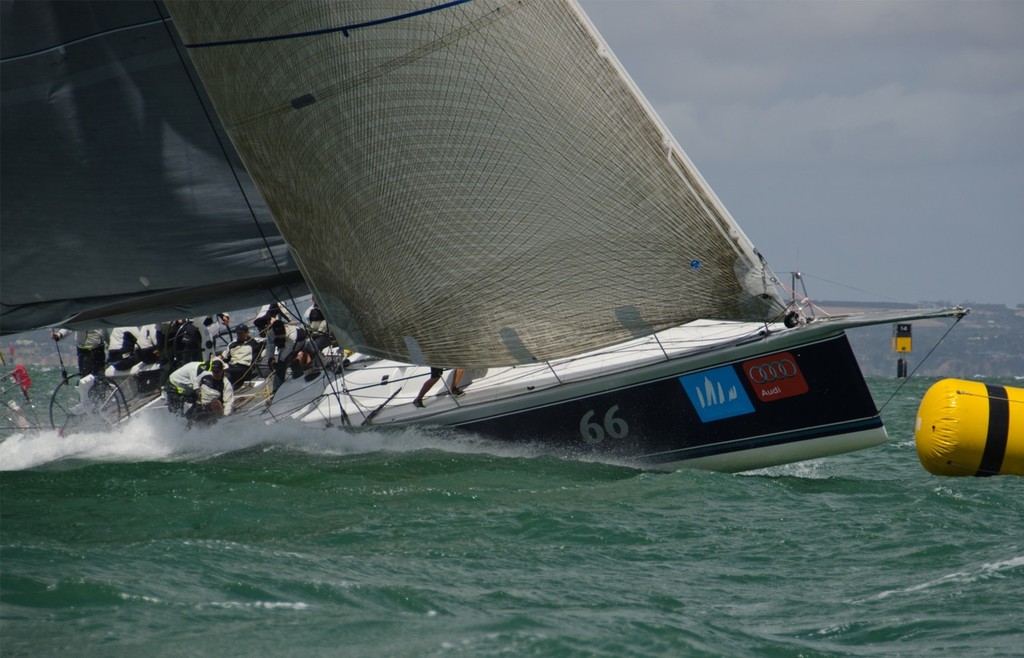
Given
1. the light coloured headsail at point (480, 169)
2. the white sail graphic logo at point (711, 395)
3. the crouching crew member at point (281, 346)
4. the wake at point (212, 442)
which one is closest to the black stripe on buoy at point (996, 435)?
the light coloured headsail at point (480, 169)

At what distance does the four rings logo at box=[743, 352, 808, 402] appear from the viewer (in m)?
8.87

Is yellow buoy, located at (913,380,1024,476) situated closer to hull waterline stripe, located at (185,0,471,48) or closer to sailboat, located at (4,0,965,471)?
sailboat, located at (4,0,965,471)

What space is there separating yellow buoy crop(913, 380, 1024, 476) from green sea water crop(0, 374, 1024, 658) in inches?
11.5

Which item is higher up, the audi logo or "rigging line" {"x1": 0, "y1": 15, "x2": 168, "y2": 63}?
"rigging line" {"x1": 0, "y1": 15, "x2": 168, "y2": 63}

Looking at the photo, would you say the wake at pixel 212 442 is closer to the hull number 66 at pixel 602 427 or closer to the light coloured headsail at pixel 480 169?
the hull number 66 at pixel 602 427

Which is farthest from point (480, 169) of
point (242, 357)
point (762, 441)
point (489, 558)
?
point (242, 357)

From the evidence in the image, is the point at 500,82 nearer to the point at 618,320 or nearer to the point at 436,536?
the point at 618,320

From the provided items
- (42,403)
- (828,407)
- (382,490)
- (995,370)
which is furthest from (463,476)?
(995,370)

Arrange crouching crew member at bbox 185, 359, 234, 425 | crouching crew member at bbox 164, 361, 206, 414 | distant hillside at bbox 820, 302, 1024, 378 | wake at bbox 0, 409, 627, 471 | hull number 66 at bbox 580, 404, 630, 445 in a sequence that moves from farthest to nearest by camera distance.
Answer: distant hillside at bbox 820, 302, 1024, 378, crouching crew member at bbox 164, 361, 206, 414, crouching crew member at bbox 185, 359, 234, 425, wake at bbox 0, 409, 627, 471, hull number 66 at bbox 580, 404, 630, 445

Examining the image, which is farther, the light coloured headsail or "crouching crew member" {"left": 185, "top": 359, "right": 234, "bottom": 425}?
"crouching crew member" {"left": 185, "top": 359, "right": 234, "bottom": 425}

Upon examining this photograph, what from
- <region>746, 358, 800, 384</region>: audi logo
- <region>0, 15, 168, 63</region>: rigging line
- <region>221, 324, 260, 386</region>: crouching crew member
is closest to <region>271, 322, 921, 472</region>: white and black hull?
<region>746, 358, 800, 384</region>: audi logo

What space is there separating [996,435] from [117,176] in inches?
283

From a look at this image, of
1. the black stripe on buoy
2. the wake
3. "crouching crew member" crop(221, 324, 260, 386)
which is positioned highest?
"crouching crew member" crop(221, 324, 260, 386)

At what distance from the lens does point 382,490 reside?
819 centimetres
